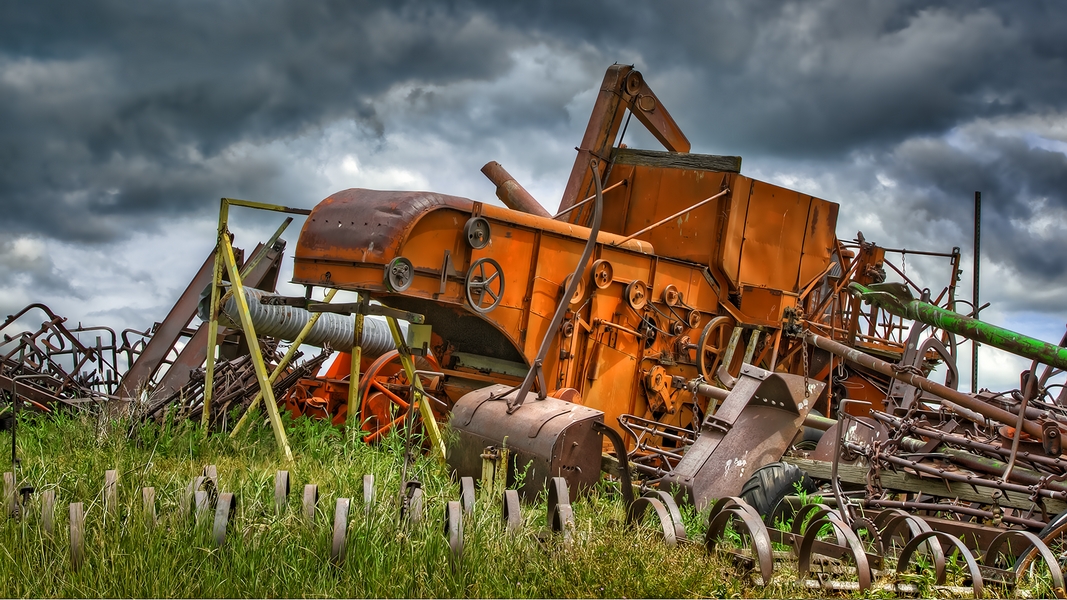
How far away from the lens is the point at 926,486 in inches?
247

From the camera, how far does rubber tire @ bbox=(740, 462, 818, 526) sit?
21.7ft

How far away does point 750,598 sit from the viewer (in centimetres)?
441

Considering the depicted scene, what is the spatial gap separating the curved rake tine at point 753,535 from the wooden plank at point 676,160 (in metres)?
7.28

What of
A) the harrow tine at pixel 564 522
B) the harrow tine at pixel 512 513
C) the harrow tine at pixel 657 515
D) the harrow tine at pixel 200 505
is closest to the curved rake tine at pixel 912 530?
the harrow tine at pixel 657 515

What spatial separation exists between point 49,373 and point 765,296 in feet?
28.5

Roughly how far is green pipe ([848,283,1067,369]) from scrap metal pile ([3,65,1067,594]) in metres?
0.01

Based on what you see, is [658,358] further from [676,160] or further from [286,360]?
[286,360]

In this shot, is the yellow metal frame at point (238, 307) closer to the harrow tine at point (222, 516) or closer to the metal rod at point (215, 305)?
the metal rod at point (215, 305)

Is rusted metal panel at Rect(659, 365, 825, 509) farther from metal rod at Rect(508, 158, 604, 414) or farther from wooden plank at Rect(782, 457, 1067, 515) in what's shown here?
metal rod at Rect(508, 158, 604, 414)

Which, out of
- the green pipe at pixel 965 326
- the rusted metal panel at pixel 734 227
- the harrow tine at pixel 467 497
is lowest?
the harrow tine at pixel 467 497

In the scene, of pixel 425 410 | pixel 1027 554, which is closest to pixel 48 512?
pixel 425 410

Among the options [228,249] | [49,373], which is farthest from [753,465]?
[49,373]

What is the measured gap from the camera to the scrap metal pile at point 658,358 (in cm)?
559

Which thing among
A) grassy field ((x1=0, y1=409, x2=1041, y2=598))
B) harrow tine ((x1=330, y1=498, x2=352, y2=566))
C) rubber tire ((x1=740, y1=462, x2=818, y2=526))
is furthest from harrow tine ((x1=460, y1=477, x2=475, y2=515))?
rubber tire ((x1=740, y1=462, x2=818, y2=526))
